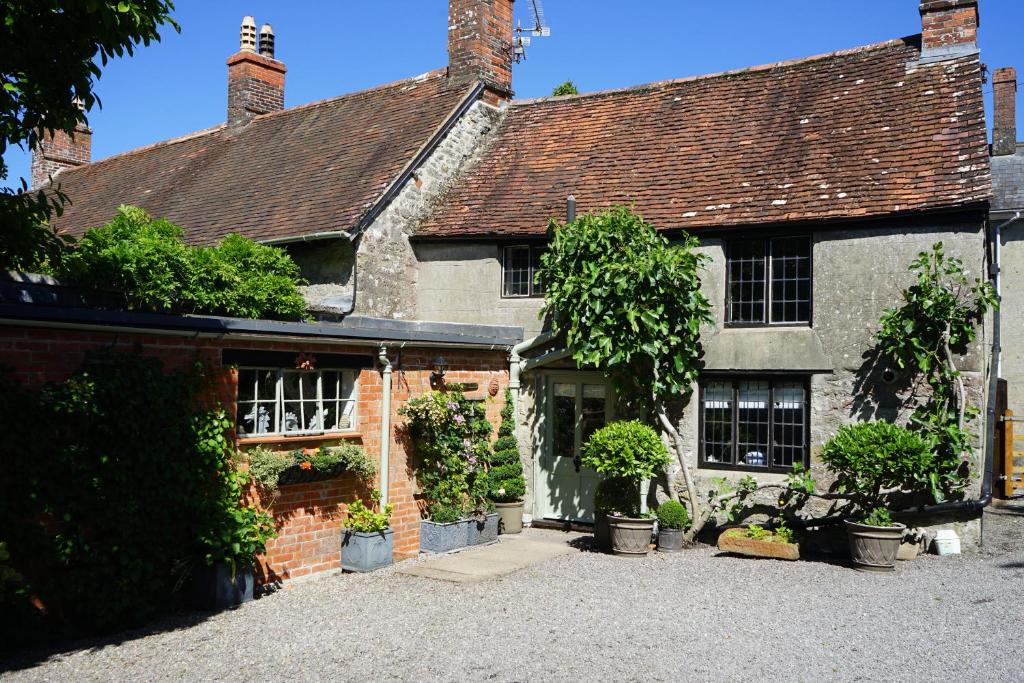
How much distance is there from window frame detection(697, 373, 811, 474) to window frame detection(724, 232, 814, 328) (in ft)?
2.35

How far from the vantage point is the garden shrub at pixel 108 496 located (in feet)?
24.1

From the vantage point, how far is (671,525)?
39.0 ft

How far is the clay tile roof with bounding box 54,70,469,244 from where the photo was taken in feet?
50.8

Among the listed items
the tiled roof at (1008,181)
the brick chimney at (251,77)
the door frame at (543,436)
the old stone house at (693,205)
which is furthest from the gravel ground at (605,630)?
the brick chimney at (251,77)

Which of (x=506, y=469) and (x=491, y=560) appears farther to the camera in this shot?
(x=506, y=469)

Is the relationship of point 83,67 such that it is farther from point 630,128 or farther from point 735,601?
point 630,128

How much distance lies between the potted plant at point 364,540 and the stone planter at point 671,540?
12.1ft

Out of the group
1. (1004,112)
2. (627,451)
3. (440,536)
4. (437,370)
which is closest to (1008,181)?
(1004,112)

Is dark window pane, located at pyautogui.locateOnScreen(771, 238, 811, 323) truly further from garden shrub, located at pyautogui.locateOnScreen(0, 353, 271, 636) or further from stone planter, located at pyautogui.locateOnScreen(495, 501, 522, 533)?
garden shrub, located at pyautogui.locateOnScreen(0, 353, 271, 636)

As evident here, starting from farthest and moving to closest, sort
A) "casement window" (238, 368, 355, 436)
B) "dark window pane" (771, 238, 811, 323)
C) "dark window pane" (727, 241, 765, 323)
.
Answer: "dark window pane" (727, 241, 765, 323), "dark window pane" (771, 238, 811, 323), "casement window" (238, 368, 355, 436)

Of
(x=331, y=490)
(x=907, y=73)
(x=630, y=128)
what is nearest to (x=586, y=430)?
(x=331, y=490)

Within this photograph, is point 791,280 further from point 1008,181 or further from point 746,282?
point 1008,181

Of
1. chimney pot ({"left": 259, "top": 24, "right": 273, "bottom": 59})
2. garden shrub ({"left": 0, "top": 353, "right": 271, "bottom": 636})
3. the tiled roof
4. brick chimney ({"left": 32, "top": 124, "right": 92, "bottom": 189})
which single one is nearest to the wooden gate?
the tiled roof

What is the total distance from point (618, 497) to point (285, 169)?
1019 cm
